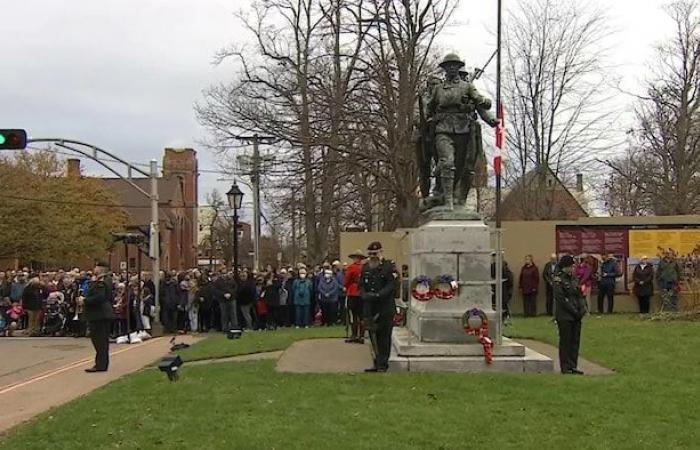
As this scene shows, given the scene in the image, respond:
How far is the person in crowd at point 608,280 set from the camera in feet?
75.6

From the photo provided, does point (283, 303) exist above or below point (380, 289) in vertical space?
below

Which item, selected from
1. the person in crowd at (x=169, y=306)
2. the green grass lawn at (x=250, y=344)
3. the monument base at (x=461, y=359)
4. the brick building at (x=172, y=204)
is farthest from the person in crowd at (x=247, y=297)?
the brick building at (x=172, y=204)

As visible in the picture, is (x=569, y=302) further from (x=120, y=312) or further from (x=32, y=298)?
(x=32, y=298)

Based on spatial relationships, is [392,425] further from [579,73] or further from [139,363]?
[579,73]

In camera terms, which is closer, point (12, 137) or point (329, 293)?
point (12, 137)

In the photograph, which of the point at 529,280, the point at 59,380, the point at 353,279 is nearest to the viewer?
the point at 59,380

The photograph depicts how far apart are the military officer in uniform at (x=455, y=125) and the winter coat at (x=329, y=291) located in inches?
362

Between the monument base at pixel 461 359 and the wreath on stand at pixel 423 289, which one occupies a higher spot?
the wreath on stand at pixel 423 289

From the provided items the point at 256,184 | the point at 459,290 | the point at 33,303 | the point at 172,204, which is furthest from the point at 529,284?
the point at 172,204

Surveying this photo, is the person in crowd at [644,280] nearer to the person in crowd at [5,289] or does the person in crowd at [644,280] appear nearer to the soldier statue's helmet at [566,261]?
the soldier statue's helmet at [566,261]

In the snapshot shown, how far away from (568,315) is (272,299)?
11621mm

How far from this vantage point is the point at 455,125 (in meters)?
12.9

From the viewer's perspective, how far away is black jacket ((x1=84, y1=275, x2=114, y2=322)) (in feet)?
45.2

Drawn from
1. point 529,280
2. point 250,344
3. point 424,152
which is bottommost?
point 250,344
